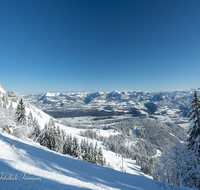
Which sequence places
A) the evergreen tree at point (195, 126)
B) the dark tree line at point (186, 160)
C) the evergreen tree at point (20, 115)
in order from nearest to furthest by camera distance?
the dark tree line at point (186, 160)
the evergreen tree at point (195, 126)
the evergreen tree at point (20, 115)

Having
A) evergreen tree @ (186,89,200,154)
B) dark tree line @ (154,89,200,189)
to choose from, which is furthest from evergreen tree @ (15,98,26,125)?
evergreen tree @ (186,89,200,154)

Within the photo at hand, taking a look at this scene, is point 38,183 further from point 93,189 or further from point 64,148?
point 64,148

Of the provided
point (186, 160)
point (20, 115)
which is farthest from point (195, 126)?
point (20, 115)

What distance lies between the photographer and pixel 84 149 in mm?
49969

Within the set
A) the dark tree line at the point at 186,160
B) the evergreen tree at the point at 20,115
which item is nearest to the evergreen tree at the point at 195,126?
the dark tree line at the point at 186,160

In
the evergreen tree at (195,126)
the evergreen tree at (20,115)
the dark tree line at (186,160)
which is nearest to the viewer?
the dark tree line at (186,160)

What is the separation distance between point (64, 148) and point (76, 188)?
47.6 metres

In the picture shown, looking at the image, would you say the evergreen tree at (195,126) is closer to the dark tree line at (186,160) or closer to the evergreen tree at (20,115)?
the dark tree line at (186,160)

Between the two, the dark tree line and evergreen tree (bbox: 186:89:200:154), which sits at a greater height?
evergreen tree (bbox: 186:89:200:154)

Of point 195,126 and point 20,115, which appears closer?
point 195,126

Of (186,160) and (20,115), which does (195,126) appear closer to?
(186,160)

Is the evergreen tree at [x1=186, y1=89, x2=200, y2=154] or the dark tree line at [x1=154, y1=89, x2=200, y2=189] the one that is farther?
the evergreen tree at [x1=186, y1=89, x2=200, y2=154]

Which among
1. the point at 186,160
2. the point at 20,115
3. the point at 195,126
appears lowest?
the point at 186,160

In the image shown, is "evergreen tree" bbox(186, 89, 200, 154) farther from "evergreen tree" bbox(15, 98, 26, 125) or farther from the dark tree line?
"evergreen tree" bbox(15, 98, 26, 125)
